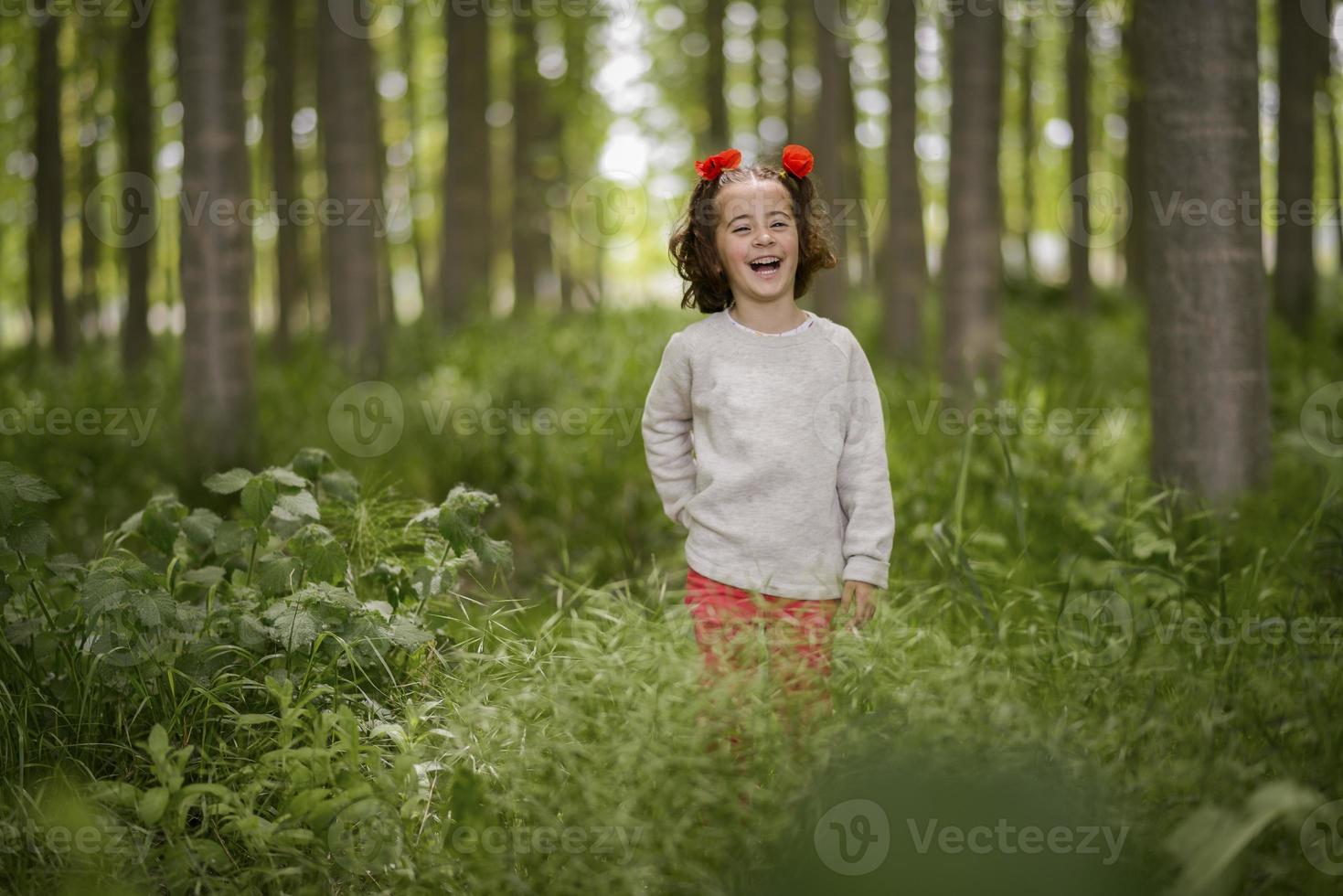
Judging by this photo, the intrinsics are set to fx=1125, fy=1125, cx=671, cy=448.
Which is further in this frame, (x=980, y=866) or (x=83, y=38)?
(x=83, y=38)

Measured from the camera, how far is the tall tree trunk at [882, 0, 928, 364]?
10.5m

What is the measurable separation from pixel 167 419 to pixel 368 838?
6.79m

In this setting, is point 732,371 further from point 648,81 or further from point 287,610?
point 648,81

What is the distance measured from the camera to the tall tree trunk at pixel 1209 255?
185 inches

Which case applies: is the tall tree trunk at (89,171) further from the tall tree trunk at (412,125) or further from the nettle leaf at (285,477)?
the nettle leaf at (285,477)

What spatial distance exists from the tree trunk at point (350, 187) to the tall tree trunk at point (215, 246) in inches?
95.6

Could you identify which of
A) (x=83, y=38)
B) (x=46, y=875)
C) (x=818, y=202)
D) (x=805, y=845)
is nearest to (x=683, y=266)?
(x=818, y=202)

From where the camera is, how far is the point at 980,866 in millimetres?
2223

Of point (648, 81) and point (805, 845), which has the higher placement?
point (648, 81)

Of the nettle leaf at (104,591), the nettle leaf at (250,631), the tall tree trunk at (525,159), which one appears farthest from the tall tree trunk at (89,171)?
the nettle leaf at (250,631)

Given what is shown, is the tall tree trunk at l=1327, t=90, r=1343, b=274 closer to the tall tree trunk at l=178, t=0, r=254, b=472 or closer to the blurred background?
the blurred background

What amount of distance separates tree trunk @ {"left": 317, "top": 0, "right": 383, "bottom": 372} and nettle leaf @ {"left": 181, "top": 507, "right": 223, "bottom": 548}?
19.7 ft

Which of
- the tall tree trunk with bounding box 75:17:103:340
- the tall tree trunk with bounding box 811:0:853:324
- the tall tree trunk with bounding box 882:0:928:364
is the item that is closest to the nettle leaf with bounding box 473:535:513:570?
the tall tree trunk with bounding box 882:0:928:364

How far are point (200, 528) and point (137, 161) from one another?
979 centimetres
